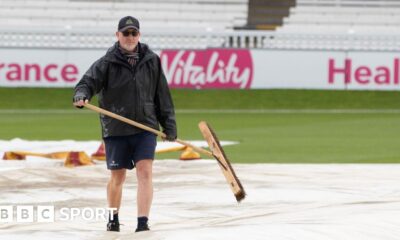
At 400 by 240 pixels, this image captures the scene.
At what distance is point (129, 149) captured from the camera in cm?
1011

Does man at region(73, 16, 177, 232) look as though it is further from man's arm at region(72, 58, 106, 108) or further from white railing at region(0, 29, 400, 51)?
white railing at region(0, 29, 400, 51)

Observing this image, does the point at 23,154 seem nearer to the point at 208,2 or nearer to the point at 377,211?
the point at 377,211

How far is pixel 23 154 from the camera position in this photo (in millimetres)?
17062

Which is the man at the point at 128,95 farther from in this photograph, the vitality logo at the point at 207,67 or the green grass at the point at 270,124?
the vitality logo at the point at 207,67

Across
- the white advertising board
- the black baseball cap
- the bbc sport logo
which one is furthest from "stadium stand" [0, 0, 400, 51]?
the black baseball cap

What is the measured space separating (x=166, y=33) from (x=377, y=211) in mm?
25856

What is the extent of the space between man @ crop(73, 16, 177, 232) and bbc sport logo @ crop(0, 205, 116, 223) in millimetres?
696

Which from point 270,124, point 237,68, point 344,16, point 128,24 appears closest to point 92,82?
point 128,24

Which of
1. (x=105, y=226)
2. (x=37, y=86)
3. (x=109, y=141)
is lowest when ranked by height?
(x=37, y=86)

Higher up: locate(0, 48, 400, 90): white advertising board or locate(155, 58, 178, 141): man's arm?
locate(155, 58, 178, 141): man's arm

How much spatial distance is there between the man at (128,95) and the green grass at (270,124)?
7571mm

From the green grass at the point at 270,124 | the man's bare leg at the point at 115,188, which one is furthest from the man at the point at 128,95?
the green grass at the point at 270,124

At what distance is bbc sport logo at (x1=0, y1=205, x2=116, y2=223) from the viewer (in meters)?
10.8

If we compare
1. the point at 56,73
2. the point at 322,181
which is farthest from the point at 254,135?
the point at 56,73
